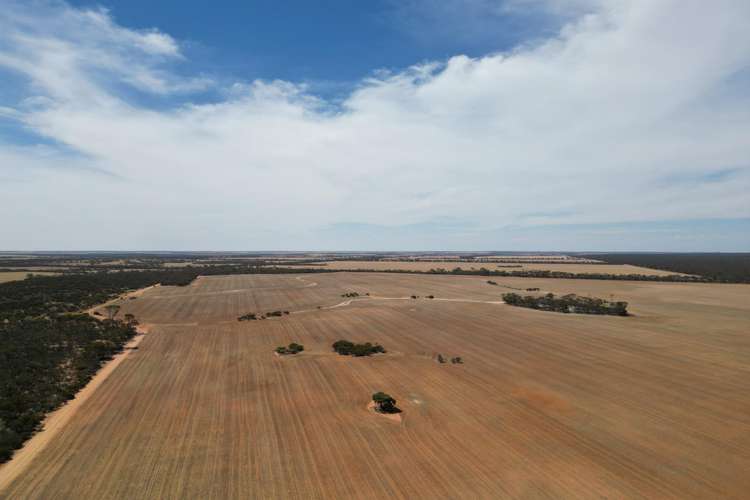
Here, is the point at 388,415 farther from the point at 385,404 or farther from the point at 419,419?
the point at 419,419

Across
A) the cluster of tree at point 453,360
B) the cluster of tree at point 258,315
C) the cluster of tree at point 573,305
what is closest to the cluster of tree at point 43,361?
the cluster of tree at point 258,315

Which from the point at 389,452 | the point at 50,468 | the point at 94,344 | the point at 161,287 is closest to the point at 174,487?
the point at 50,468

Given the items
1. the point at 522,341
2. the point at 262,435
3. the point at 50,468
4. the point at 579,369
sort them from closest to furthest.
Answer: the point at 50,468, the point at 262,435, the point at 579,369, the point at 522,341

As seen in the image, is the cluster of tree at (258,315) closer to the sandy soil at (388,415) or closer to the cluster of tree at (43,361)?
the cluster of tree at (43,361)

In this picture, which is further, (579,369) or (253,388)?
(579,369)

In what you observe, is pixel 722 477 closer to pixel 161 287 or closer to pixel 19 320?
pixel 19 320

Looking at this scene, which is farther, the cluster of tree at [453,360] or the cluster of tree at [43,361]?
the cluster of tree at [453,360]
